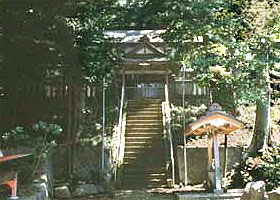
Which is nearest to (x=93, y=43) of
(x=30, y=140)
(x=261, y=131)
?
(x=30, y=140)

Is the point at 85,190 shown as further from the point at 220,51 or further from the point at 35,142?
the point at 220,51

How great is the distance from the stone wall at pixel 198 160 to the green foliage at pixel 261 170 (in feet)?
2.17

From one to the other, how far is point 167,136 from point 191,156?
1.47m

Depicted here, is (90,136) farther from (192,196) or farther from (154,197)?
(192,196)

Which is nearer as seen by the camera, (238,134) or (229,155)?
(229,155)

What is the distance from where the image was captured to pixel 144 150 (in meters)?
13.3

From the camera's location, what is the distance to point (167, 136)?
1366 centimetres

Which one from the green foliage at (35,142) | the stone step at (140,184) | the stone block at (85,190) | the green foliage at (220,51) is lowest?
the stone step at (140,184)

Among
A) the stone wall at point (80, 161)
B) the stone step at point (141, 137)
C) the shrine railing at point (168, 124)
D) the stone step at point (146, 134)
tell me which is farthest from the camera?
the stone step at point (146, 134)

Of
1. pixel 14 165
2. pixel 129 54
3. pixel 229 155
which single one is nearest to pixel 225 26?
pixel 229 155

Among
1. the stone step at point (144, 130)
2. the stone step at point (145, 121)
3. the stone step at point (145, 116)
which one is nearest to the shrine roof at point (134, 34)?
the stone step at point (145, 116)

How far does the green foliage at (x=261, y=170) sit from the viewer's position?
10.7 metres

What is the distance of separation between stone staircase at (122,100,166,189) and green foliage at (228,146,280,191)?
2156mm

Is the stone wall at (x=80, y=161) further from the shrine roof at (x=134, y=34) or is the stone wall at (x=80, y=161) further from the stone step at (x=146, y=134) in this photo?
the shrine roof at (x=134, y=34)
